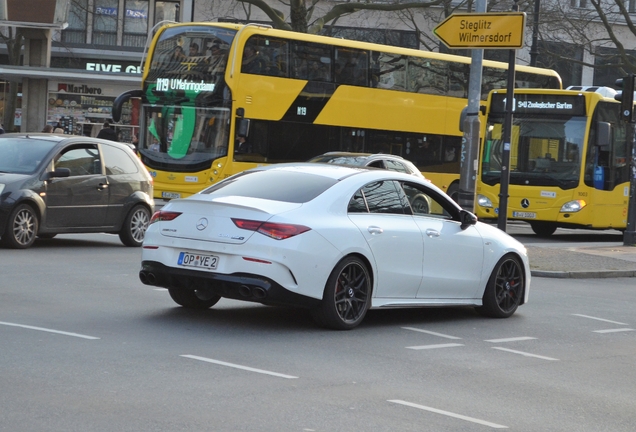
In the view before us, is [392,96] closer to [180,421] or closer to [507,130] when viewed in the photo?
[507,130]

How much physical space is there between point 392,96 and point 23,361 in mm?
21650

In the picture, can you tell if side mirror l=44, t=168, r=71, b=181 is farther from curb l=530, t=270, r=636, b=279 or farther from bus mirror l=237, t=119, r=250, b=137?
bus mirror l=237, t=119, r=250, b=137

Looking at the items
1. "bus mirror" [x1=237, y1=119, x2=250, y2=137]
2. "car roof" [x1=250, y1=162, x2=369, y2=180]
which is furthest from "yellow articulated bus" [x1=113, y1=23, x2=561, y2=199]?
"car roof" [x1=250, y1=162, x2=369, y2=180]

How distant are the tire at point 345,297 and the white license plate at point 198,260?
940 mm

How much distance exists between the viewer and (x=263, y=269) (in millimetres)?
9117

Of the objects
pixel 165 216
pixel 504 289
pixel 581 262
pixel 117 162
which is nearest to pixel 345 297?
pixel 165 216

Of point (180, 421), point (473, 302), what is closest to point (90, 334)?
point (180, 421)

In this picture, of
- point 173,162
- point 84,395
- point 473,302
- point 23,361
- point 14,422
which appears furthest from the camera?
point 173,162

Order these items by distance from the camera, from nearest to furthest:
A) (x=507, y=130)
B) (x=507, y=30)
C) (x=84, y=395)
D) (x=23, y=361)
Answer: (x=84, y=395), (x=23, y=361), (x=507, y=30), (x=507, y=130)

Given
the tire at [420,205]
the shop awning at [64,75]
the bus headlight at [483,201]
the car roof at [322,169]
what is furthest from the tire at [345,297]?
the shop awning at [64,75]

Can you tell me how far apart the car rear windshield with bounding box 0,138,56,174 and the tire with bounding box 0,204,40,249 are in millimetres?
609

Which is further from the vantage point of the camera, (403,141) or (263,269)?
(403,141)

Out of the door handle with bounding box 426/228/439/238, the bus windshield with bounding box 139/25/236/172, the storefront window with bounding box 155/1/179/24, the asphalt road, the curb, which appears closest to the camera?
the asphalt road

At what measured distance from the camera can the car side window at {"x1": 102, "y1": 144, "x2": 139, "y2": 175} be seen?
54.9ft
